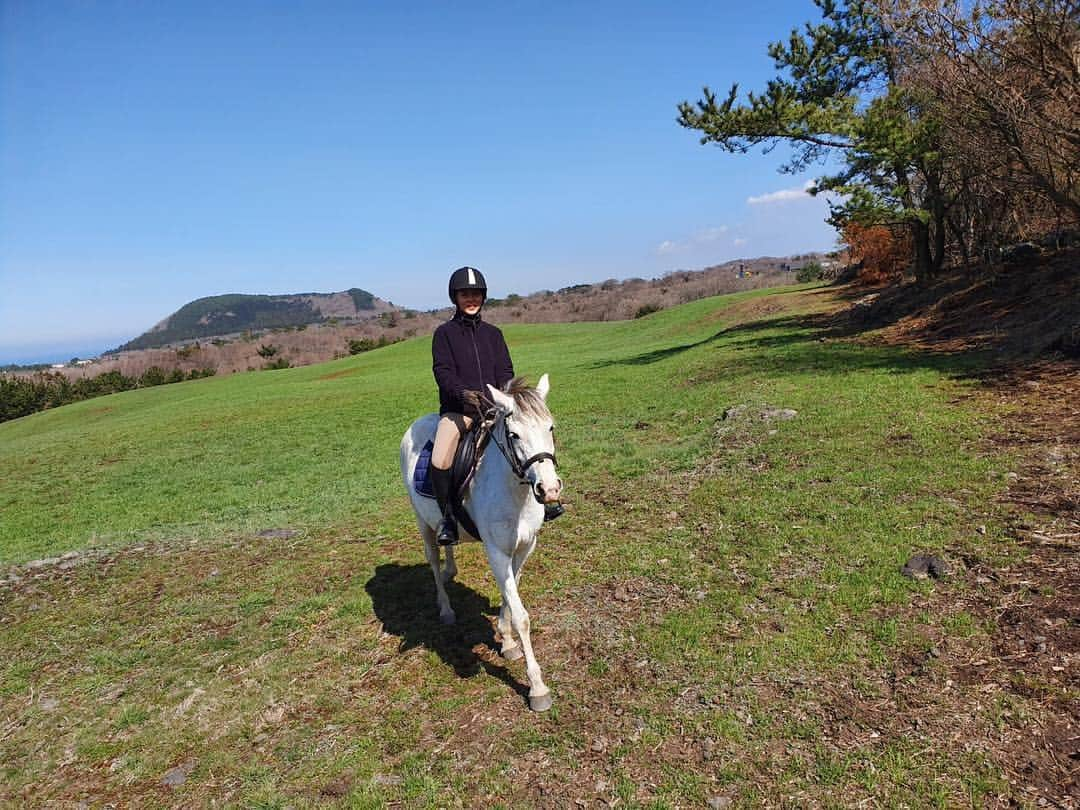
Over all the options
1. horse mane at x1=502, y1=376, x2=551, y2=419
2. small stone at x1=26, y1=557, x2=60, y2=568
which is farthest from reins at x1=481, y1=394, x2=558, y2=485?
small stone at x1=26, y1=557, x2=60, y2=568

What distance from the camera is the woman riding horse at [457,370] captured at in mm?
5664

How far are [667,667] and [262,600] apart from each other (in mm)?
5411

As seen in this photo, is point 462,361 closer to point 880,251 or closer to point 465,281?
point 465,281

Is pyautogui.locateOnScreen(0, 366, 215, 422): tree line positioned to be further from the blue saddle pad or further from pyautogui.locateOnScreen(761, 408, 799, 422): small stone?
the blue saddle pad

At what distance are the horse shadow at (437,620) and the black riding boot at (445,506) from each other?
1196 millimetres

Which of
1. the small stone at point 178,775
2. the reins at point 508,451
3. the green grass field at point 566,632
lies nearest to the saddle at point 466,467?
the reins at point 508,451

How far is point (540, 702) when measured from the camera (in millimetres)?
4844

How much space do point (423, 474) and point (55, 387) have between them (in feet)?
214

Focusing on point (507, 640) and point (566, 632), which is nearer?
point (507, 640)

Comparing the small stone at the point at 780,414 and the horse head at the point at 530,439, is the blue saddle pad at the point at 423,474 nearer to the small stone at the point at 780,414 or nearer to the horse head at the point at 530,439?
the horse head at the point at 530,439

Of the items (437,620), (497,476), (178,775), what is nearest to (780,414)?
(437,620)

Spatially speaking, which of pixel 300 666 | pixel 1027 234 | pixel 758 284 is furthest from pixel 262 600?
pixel 758 284

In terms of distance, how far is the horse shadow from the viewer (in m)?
5.73

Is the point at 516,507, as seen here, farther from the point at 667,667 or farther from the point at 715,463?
the point at 715,463
